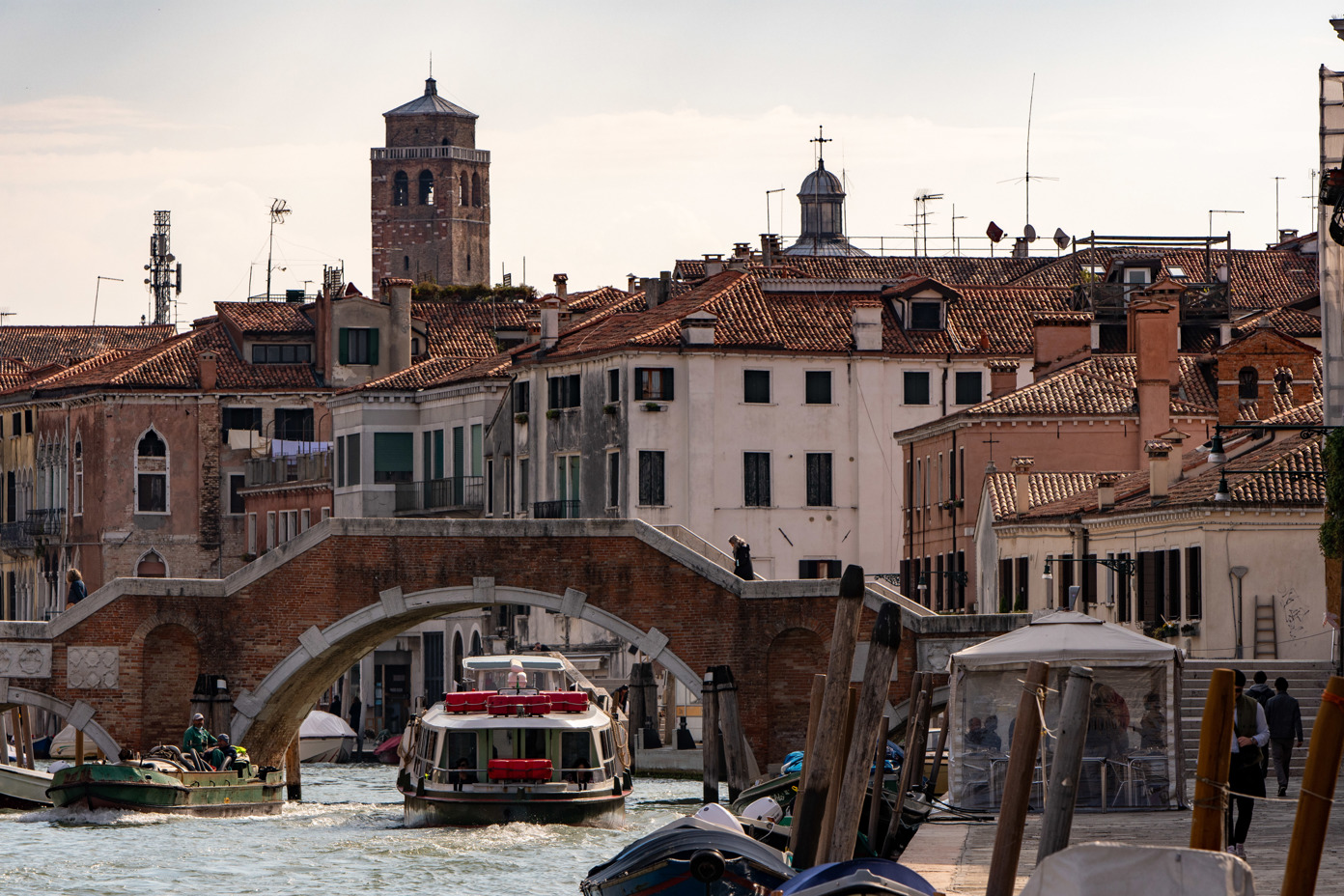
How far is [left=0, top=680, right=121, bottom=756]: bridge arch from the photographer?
34.3m

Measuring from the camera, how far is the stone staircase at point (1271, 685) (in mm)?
27344

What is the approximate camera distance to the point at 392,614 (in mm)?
34969

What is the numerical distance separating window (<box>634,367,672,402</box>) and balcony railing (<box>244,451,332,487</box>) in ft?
46.1

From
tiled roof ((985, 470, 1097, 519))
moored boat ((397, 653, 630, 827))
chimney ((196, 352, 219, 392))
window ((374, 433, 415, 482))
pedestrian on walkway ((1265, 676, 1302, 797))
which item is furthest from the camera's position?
chimney ((196, 352, 219, 392))

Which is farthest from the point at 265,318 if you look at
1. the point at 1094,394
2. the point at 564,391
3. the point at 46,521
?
the point at 1094,394

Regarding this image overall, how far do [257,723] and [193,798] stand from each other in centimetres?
311

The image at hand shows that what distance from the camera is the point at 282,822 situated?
3294cm

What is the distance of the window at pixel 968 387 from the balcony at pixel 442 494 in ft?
36.8

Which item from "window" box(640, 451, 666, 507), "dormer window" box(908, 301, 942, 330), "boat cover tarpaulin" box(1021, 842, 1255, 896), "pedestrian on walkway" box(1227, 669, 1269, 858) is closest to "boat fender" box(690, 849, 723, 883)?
"pedestrian on walkway" box(1227, 669, 1269, 858)

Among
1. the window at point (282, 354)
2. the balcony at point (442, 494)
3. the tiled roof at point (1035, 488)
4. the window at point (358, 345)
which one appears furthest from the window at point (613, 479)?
the window at point (282, 354)

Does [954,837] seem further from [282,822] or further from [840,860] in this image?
[282,822]

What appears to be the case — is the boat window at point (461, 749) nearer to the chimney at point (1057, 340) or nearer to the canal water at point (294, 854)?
the canal water at point (294, 854)

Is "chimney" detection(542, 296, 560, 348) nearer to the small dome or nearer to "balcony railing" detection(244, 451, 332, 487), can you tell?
"balcony railing" detection(244, 451, 332, 487)

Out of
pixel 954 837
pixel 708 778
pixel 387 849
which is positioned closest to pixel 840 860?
pixel 954 837
